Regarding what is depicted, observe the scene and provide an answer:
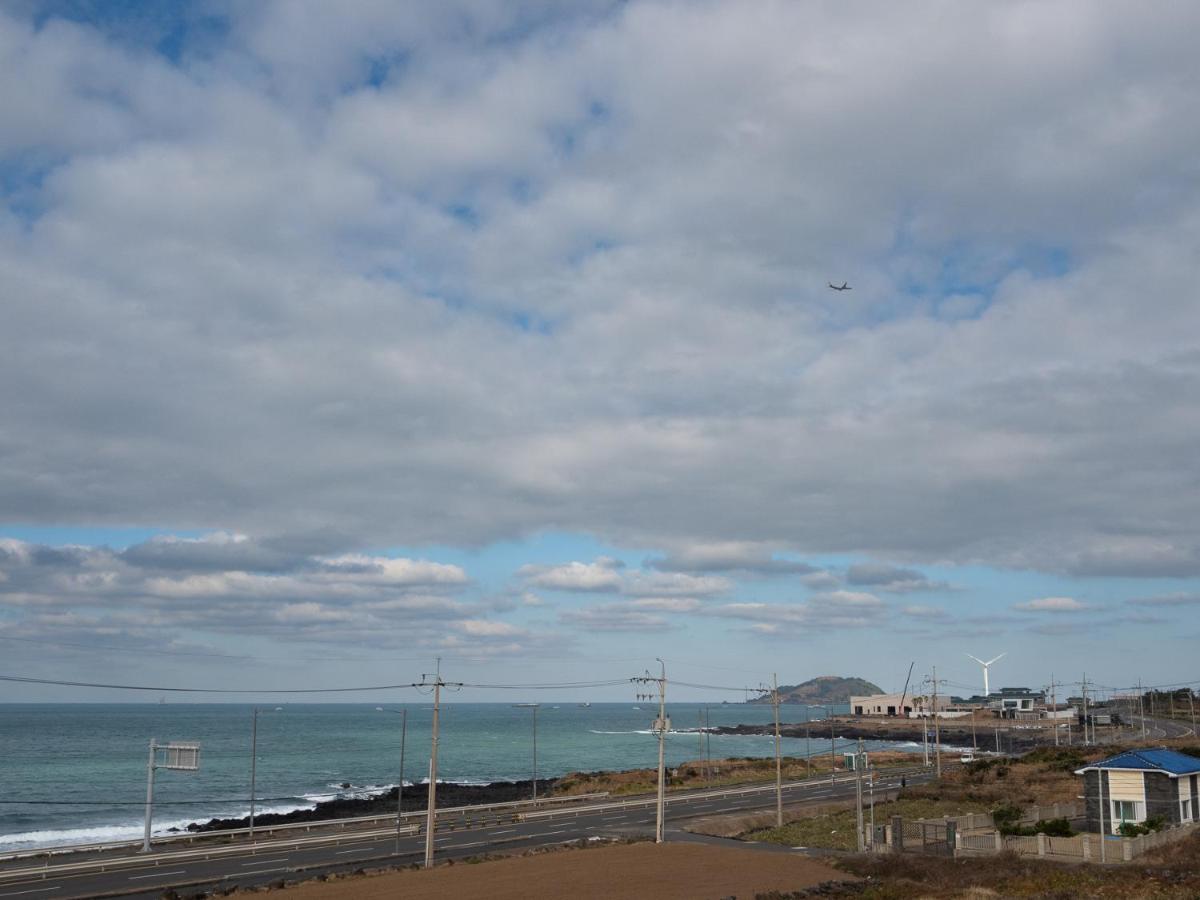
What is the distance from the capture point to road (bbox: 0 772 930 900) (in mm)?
45312

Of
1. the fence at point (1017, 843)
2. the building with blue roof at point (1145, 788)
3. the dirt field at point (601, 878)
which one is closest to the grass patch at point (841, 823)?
the fence at point (1017, 843)

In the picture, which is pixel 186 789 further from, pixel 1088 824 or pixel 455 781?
pixel 1088 824

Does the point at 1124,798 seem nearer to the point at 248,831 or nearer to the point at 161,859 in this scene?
the point at 161,859

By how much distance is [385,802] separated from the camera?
104875mm

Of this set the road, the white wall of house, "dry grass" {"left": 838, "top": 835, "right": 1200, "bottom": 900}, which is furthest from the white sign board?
the white wall of house

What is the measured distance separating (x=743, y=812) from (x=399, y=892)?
130 feet

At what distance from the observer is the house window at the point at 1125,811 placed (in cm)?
5190

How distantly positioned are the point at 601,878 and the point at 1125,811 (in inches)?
1123

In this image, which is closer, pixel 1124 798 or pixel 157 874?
pixel 157 874

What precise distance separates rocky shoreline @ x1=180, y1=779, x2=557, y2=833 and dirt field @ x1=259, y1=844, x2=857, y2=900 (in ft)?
125

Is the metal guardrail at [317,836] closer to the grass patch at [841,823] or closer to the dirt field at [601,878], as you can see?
the dirt field at [601,878]

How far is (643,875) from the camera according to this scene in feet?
151

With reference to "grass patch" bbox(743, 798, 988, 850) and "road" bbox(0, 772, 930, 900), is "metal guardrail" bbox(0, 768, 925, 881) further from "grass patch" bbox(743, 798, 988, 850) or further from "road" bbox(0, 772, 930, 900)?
"grass patch" bbox(743, 798, 988, 850)

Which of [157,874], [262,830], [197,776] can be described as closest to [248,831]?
[262,830]
